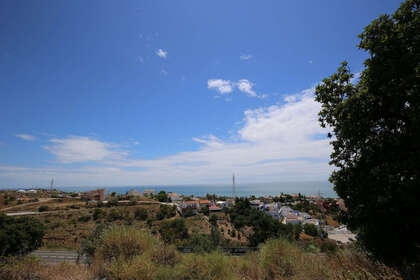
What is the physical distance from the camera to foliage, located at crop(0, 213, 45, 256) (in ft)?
67.0

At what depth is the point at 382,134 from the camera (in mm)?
5820

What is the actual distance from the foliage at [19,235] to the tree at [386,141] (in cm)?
2878

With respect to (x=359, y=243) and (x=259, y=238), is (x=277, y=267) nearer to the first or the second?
(x=359, y=243)

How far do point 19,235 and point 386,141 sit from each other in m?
34.2

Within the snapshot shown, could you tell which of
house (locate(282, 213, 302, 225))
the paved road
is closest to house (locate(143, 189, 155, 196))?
house (locate(282, 213, 302, 225))

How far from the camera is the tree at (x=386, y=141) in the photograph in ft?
16.0

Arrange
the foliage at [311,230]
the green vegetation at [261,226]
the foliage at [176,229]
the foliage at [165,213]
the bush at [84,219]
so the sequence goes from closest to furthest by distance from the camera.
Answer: the green vegetation at [261,226] → the foliage at [176,229] → the bush at [84,219] → the foliage at [311,230] → the foliage at [165,213]

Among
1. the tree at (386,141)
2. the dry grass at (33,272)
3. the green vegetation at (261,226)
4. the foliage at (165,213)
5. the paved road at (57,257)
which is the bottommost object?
the green vegetation at (261,226)

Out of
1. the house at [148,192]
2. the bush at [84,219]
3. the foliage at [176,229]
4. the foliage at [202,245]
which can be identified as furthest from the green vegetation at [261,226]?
the house at [148,192]

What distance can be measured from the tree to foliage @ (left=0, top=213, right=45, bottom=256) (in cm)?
2878

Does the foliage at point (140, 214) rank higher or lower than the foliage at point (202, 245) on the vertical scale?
lower

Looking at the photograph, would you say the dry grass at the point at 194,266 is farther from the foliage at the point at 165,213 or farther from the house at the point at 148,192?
the house at the point at 148,192

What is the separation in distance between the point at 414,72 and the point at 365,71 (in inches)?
64.0

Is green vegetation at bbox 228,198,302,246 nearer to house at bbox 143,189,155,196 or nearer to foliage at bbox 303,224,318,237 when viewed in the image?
foliage at bbox 303,224,318,237
